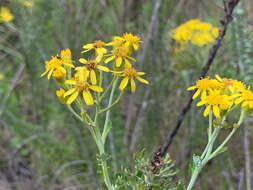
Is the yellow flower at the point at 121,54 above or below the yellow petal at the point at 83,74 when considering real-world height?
above

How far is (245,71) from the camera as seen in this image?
227cm

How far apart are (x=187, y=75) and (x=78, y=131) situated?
0.82 metres

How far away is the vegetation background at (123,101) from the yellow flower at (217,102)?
889 millimetres

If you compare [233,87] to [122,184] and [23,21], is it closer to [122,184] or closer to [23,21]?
[122,184]

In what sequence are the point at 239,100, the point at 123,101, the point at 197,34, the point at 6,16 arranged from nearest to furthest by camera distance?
the point at 239,100
the point at 197,34
the point at 6,16
the point at 123,101

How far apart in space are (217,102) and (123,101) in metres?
2.24

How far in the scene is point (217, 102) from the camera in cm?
114

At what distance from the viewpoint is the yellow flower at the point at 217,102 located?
3.71 feet

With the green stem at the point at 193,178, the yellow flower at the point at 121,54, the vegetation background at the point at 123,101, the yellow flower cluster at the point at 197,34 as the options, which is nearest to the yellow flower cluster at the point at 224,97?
the green stem at the point at 193,178

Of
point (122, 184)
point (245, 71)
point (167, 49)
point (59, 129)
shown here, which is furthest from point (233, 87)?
point (59, 129)

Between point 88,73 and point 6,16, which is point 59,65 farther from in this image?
point 6,16

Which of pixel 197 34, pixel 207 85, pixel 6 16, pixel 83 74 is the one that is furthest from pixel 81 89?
pixel 6 16

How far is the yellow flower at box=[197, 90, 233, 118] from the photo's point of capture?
1.13 metres

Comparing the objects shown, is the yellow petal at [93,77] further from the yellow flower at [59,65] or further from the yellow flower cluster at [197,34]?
the yellow flower cluster at [197,34]
